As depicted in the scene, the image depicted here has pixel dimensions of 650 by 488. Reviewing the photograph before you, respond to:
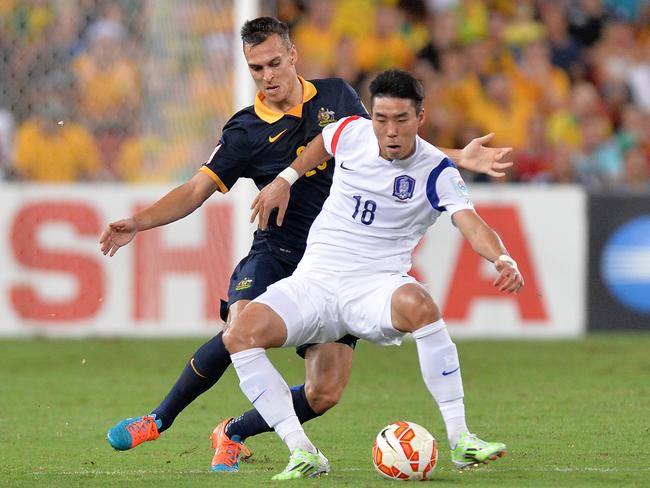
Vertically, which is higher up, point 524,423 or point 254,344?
point 254,344

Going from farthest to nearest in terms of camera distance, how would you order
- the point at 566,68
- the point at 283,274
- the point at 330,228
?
the point at 566,68 → the point at 283,274 → the point at 330,228

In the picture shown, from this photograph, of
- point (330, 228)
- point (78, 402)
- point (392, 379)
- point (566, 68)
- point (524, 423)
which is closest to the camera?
point (330, 228)

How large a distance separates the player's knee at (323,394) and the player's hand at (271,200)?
890 millimetres

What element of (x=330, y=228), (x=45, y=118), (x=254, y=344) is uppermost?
(x=45, y=118)

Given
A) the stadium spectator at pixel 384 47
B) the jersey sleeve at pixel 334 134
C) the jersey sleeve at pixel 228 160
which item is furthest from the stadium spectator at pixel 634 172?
the jersey sleeve at pixel 334 134

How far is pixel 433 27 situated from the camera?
16109 mm

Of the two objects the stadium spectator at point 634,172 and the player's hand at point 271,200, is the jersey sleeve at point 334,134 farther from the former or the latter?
the stadium spectator at point 634,172

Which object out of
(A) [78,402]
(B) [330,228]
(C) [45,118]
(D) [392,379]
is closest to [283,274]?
(B) [330,228]

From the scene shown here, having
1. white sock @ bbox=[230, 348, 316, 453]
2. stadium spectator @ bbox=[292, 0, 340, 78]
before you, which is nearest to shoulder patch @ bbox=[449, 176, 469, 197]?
white sock @ bbox=[230, 348, 316, 453]

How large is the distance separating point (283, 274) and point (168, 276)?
6.43m

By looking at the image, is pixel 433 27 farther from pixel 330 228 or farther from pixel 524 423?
pixel 330 228

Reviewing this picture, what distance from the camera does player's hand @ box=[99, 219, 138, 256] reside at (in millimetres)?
6586

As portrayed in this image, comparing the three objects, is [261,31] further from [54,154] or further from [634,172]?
[634,172]

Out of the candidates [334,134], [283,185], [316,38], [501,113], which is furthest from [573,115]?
[283,185]
